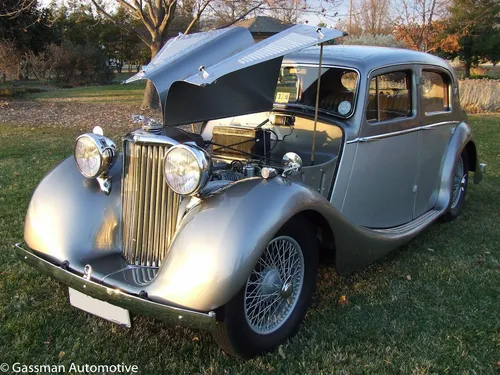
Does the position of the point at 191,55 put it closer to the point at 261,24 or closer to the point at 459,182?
the point at 459,182

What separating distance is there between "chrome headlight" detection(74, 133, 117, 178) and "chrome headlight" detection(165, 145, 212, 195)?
0.56 m

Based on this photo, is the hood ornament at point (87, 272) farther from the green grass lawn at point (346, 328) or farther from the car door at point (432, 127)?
the car door at point (432, 127)

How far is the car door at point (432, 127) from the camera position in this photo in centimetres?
418

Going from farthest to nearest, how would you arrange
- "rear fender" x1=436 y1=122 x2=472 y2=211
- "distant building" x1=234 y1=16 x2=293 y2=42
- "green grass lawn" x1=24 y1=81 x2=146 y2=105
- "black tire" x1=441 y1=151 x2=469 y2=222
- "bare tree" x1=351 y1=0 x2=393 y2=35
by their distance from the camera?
"bare tree" x1=351 y1=0 x2=393 y2=35 → "green grass lawn" x1=24 y1=81 x2=146 y2=105 → "distant building" x1=234 y1=16 x2=293 y2=42 → "black tire" x1=441 y1=151 x2=469 y2=222 → "rear fender" x1=436 y1=122 x2=472 y2=211

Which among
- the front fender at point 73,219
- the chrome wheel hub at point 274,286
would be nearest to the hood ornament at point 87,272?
the front fender at point 73,219

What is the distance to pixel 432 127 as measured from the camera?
4.27 m

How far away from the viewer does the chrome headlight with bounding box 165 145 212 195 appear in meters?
2.32

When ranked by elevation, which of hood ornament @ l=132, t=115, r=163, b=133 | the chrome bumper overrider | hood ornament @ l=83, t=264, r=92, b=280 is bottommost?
the chrome bumper overrider

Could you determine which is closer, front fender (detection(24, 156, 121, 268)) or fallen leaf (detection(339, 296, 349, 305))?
front fender (detection(24, 156, 121, 268))

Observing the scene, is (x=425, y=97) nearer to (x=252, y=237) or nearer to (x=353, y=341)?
(x=353, y=341)

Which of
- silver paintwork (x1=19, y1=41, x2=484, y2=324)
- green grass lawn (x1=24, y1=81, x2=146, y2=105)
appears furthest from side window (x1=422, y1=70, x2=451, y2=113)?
green grass lawn (x1=24, y1=81, x2=146, y2=105)

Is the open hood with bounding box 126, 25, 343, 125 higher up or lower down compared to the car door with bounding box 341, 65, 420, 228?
higher up

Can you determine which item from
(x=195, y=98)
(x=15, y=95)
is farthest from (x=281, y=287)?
(x=15, y=95)

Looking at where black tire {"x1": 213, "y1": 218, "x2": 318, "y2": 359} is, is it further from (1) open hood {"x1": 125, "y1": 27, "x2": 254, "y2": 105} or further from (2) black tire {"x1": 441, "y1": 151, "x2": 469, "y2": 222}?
→ (2) black tire {"x1": 441, "y1": 151, "x2": 469, "y2": 222}
